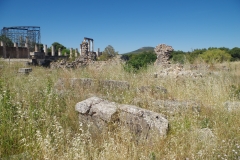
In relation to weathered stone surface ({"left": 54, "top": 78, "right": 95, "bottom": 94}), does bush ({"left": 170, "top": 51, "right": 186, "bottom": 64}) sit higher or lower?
higher

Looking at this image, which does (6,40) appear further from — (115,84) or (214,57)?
(115,84)

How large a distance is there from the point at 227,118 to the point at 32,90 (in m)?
4.82

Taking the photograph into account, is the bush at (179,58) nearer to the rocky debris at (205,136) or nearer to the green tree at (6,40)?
the rocky debris at (205,136)

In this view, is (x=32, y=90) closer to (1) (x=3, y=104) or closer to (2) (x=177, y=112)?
(1) (x=3, y=104)

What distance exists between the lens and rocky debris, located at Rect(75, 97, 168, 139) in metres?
3.03

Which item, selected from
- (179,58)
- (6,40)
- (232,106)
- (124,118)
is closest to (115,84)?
(124,118)

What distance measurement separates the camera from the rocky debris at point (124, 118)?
Result: 9.94ft

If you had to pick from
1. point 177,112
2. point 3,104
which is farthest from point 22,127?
point 177,112

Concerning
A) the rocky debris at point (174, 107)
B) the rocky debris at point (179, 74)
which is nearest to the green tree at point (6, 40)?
the rocky debris at point (179, 74)

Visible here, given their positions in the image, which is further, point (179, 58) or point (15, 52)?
point (15, 52)

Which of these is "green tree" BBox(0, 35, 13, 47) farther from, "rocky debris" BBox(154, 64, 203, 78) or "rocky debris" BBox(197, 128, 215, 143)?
"rocky debris" BBox(197, 128, 215, 143)

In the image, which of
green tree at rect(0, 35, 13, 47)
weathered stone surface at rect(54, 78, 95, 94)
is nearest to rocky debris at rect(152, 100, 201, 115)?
weathered stone surface at rect(54, 78, 95, 94)

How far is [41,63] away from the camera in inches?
659

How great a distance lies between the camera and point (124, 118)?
3.24m
